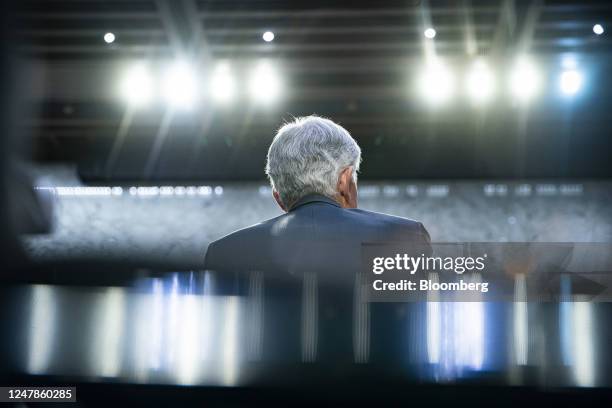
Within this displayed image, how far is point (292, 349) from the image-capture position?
Answer: 38 centimetres

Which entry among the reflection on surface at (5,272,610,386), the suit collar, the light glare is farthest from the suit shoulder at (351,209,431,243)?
the light glare

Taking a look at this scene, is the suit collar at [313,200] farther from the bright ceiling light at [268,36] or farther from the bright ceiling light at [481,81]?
the bright ceiling light at [481,81]

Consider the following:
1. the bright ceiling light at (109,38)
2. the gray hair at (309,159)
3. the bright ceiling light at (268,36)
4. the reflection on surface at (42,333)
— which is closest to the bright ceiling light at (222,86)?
the bright ceiling light at (268,36)

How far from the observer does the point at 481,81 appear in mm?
5559

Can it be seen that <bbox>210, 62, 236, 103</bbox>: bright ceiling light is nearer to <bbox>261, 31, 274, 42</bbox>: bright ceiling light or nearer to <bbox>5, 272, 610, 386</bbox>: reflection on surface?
<bbox>261, 31, 274, 42</bbox>: bright ceiling light

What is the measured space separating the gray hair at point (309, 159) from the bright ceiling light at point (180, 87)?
483cm

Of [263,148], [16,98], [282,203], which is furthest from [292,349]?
[263,148]

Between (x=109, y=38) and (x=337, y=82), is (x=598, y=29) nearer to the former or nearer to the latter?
(x=337, y=82)

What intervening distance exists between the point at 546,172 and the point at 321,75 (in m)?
2.18

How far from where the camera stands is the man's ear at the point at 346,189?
108 cm

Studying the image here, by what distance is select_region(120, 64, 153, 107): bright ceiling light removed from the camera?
5.82 m

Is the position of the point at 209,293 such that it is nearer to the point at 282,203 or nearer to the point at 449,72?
the point at 282,203

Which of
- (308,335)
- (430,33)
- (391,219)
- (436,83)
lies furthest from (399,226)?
(436,83)

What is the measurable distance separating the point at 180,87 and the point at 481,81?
8.49 feet
